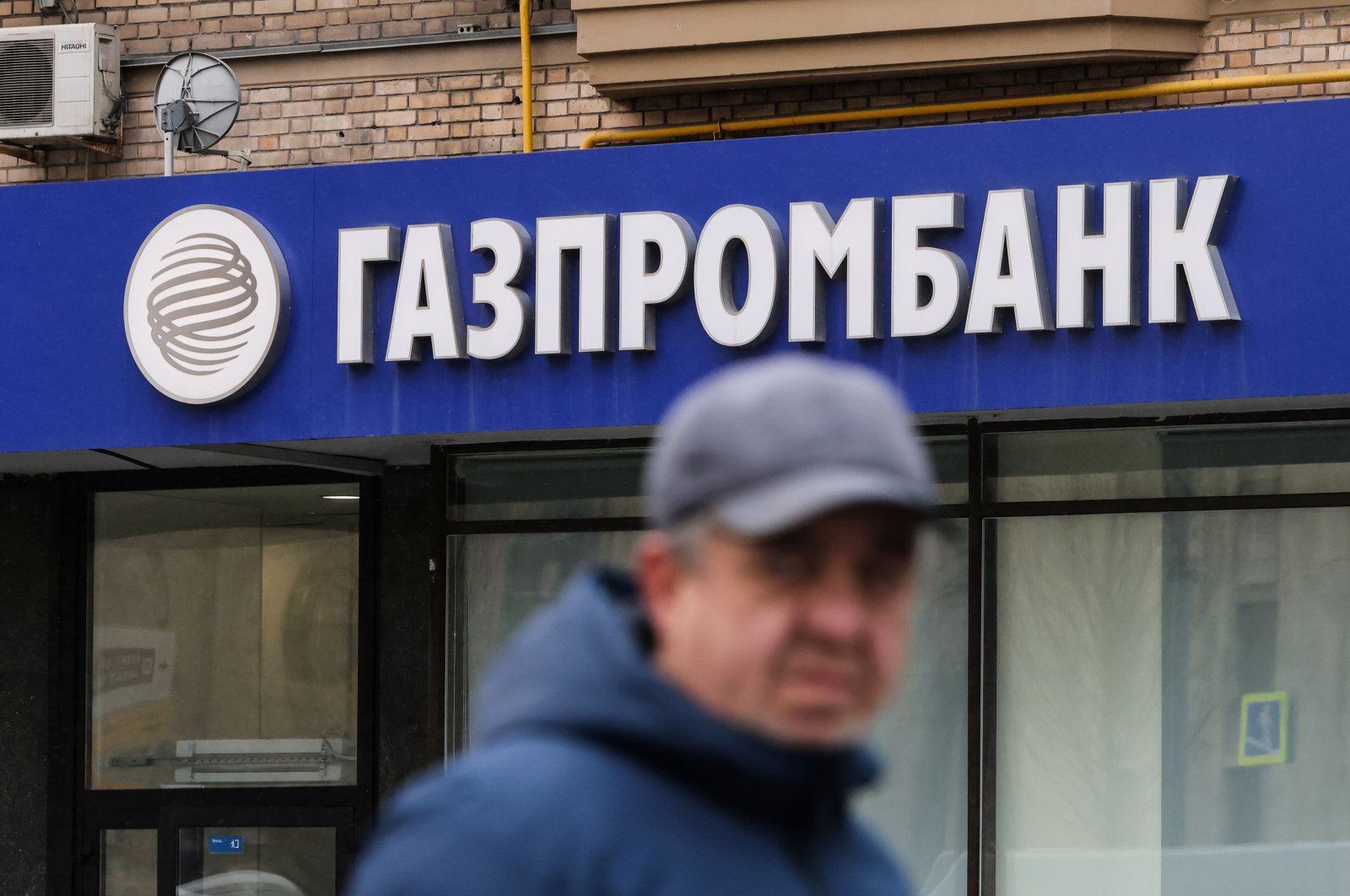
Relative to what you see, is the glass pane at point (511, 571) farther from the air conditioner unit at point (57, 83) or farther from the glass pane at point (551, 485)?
the air conditioner unit at point (57, 83)

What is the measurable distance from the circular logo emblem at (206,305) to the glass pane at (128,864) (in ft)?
8.67

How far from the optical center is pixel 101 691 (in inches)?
349

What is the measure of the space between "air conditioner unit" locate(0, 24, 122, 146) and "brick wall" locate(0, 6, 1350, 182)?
0.23 metres

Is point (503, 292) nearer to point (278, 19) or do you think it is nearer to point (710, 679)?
point (278, 19)

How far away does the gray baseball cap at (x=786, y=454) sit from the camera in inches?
Result: 52.4

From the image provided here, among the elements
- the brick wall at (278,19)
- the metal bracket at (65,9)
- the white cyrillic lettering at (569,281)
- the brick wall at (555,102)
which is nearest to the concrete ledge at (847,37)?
the brick wall at (555,102)

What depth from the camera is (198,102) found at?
7.98 m

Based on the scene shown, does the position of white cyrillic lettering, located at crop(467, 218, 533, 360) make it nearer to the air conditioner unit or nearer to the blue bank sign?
the blue bank sign

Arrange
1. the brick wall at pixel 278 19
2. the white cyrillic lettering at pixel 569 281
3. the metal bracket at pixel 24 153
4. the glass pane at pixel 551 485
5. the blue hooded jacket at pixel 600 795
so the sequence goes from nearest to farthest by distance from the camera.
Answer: the blue hooded jacket at pixel 600 795 < the white cyrillic lettering at pixel 569 281 < the glass pane at pixel 551 485 < the brick wall at pixel 278 19 < the metal bracket at pixel 24 153

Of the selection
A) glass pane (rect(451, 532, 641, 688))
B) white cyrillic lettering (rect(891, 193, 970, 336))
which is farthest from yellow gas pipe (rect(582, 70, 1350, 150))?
glass pane (rect(451, 532, 641, 688))

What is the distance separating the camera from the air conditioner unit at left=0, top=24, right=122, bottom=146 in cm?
848

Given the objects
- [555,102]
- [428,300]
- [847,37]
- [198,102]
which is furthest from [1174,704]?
[198,102]

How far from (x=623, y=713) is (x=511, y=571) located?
264 inches

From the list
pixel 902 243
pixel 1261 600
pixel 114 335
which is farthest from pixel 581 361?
pixel 1261 600
